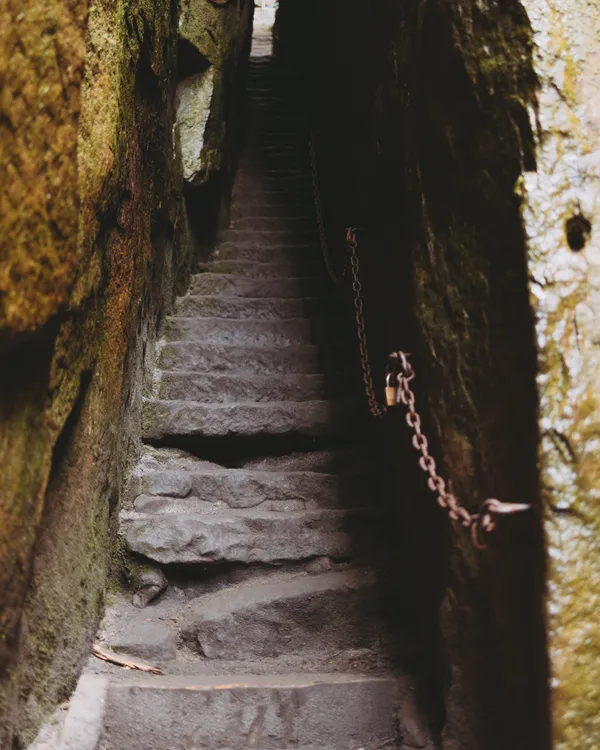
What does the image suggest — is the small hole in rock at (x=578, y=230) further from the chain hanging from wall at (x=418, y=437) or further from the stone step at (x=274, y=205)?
the stone step at (x=274, y=205)

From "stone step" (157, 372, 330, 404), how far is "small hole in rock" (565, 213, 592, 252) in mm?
1965

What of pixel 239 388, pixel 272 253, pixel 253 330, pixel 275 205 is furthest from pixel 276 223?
pixel 239 388

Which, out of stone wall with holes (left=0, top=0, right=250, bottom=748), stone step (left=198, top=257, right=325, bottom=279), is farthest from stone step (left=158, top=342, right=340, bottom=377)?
stone step (left=198, top=257, right=325, bottom=279)

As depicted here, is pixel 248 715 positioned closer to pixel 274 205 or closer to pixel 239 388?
pixel 239 388

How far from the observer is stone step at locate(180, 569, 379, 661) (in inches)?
95.1

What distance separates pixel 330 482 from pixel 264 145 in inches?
203

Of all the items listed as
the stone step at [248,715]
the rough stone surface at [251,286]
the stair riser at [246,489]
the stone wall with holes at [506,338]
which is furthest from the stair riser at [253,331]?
the stone step at [248,715]

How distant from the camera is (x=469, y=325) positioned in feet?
6.12

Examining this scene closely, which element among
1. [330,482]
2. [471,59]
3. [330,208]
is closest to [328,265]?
[330,208]

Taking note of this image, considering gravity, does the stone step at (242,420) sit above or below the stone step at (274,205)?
below

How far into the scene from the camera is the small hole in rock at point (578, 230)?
5.36ft

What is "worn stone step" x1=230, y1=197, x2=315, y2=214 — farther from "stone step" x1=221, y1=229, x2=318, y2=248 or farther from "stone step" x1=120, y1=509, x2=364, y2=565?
"stone step" x1=120, y1=509, x2=364, y2=565

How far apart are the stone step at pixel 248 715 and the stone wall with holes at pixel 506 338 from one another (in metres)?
0.25

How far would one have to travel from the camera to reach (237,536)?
8.84 feet
